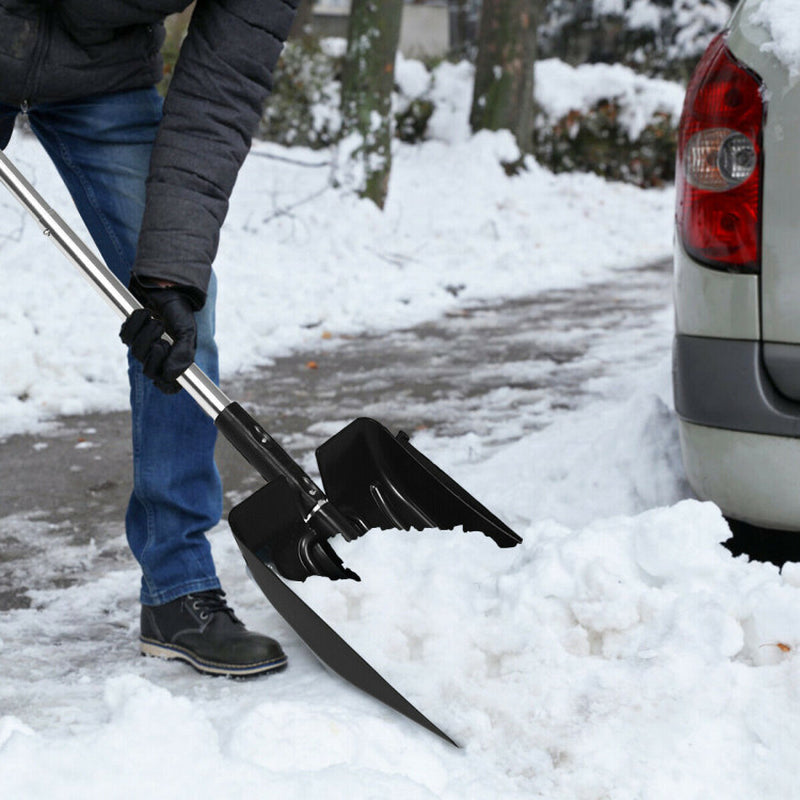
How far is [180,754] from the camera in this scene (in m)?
1.91

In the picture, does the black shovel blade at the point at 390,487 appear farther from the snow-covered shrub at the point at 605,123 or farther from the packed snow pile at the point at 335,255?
the snow-covered shrub at the point at 605,123

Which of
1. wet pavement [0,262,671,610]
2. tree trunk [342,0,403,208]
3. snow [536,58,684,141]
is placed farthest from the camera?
snow [536,58,684,141]

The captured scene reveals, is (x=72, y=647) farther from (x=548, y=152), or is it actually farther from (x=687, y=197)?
(x=548, y=152)

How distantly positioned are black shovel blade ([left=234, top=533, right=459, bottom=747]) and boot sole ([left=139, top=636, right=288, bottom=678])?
14 centimetres

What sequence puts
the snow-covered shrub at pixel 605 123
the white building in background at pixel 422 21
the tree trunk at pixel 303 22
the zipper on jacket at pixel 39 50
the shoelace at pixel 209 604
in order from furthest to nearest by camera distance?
the white building in background at pixel 422 21, the tree trunk at pixel 303 22, the snow-covered shrub at pixel 605 123, the shoelace at pixel 209 604, the zipper on jacket at pixel 39 50

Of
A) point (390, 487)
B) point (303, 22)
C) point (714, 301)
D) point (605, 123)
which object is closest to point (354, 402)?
point (390, 487)

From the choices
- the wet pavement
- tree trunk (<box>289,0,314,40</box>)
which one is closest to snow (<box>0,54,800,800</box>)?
the wet pavement

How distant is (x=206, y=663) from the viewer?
2566 mm

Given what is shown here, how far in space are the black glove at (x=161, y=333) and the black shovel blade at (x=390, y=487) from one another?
414 mm

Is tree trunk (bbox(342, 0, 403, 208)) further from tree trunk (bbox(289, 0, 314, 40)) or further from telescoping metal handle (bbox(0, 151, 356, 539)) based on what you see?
telescoping metal handle (bbox(0, 151, 356, 539))

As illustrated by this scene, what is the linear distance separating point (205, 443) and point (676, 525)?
105 cm

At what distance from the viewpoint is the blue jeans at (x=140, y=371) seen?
2.58 m

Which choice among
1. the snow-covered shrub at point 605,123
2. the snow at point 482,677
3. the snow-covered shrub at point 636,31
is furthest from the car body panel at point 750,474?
the snow-covered shrub at point 636,31

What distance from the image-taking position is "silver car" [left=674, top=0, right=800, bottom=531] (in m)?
2.41
